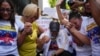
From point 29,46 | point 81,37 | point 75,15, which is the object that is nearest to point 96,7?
point 81,37

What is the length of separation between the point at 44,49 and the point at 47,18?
0.95 m

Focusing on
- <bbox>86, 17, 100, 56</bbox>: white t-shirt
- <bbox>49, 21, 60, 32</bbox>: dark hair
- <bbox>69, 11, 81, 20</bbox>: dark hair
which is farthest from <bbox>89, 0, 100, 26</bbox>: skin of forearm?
<bbox>49, 21, 60, 32</bbox>: dark hair

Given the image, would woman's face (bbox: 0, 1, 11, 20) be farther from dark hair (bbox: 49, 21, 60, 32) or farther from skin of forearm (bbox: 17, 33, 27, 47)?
dark hair (bbox: 49, 21, 60, 32)

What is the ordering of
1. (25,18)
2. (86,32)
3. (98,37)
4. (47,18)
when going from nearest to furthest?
(98,37), (86,32), (25,18), (47,18)

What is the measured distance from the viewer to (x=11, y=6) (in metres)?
4.27

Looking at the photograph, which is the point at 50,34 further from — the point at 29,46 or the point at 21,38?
the point at 21,38

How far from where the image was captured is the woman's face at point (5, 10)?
4164mm

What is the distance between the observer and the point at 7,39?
4020 mm

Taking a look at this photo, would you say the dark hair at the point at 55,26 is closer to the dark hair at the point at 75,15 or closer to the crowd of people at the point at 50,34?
the crowd of people at the point at 50,34

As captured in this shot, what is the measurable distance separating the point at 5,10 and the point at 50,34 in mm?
1020

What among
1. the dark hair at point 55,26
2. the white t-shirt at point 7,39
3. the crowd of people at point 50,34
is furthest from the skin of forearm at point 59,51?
the white t-shirt at point 7,39

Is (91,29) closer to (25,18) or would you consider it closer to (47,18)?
(25,18)

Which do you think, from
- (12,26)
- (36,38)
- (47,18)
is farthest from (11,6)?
(47,18)

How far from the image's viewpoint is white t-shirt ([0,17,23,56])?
4012mm
